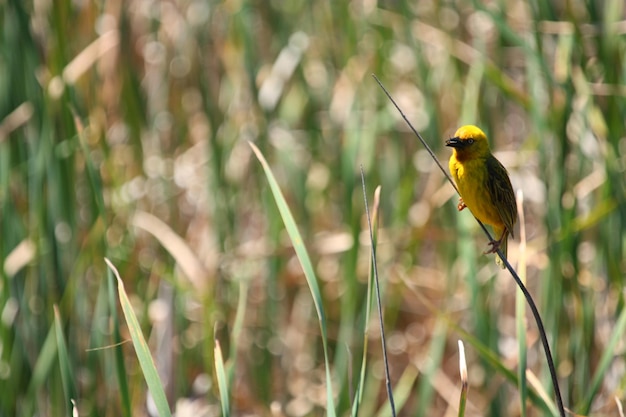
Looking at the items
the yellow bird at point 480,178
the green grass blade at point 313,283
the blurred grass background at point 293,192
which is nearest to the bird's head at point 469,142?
the yellow bird at point 480,178

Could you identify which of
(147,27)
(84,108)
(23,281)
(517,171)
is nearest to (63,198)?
(23,281)

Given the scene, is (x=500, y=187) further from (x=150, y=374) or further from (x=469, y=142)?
(x=150, y=374)

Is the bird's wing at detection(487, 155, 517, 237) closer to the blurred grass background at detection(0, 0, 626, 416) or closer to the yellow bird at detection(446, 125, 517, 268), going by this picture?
the yellow bird at detection(446, 125, 517, 268)

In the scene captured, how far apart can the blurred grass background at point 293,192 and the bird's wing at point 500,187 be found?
0.42 metres

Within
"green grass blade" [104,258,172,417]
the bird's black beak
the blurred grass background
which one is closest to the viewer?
"green grass blade" [104,258,172,417]

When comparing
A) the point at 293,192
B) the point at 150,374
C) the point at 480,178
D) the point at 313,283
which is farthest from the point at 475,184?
the point at 293,192

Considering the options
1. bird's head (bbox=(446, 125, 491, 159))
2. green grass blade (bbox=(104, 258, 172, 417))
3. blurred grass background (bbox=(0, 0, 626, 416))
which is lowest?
blurred grass background (bbox=(0, 0, 626, 416))

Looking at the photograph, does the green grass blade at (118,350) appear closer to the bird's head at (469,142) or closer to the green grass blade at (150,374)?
the green grass blade at (150,374)

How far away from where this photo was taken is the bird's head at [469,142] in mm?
1448

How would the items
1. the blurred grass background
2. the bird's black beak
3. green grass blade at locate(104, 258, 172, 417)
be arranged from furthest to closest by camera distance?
the blurred grass background, the bird's black beak, green grass blade at locate(104, 258, 172, 417)

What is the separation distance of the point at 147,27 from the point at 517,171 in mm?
1359

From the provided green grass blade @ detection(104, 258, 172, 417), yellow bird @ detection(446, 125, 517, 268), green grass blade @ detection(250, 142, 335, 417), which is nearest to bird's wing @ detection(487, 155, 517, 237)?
yellow bird @ detection(446, 125, 517, 268)

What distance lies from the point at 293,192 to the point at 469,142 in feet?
4.45

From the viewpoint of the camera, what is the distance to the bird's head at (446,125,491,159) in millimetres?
1448
